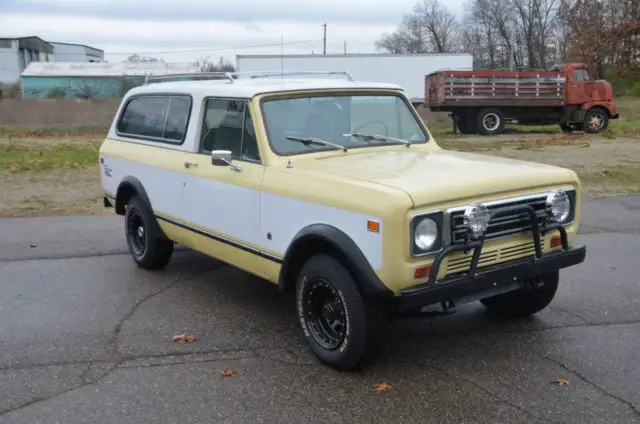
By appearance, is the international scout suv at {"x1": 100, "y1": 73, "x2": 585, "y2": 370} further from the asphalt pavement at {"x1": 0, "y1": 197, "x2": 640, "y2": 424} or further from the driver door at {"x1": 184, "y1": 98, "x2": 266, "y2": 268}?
the asphalt pavement at {"x1": 0, "y1": 197, "x2": 640, "y2": 424}

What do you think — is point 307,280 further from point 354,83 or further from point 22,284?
point 22,284

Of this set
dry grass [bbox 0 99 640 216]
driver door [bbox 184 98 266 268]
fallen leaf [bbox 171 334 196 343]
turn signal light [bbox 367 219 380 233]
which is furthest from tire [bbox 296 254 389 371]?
dry grass [bbox 0 99 640 216]

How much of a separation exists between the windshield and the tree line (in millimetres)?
47854

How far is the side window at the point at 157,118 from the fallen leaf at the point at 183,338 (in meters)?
1.86

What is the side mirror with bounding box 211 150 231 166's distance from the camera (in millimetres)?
5160

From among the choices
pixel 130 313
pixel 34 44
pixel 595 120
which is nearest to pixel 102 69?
pixel 34 44

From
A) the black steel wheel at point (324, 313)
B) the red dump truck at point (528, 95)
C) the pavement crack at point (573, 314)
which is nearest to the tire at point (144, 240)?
the black steel wheel at point (324, 313)

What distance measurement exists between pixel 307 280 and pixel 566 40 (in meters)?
74.3

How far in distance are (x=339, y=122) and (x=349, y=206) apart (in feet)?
4.95

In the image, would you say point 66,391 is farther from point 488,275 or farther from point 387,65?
point 387,65

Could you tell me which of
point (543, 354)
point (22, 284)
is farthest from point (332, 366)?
point (22, 284)

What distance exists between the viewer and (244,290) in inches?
257

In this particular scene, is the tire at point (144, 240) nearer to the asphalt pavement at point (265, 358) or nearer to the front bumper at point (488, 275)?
the asphalt pavement at point (265, 358)

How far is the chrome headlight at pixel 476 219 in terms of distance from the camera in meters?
4.32
